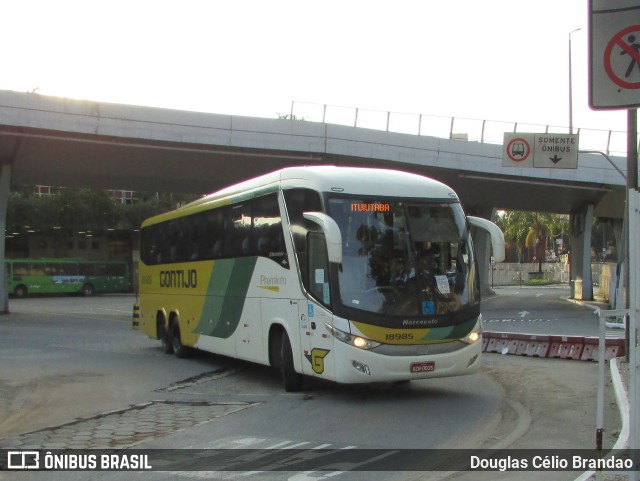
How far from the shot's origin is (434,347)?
424 inches

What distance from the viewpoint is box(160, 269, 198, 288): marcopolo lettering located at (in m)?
16.7

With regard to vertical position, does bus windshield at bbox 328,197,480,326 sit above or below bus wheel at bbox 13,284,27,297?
above

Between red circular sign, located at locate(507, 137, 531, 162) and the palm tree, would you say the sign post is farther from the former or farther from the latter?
the palm tree

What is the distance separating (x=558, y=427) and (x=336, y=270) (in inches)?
138

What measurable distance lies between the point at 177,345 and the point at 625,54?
47.7 ft

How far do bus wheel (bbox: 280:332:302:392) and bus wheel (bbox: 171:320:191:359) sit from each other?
6.15 metres

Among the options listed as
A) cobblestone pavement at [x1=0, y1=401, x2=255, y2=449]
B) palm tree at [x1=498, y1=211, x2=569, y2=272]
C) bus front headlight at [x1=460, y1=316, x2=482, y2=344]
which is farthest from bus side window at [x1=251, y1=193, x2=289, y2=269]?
palm tree at [x1=498, y1=211, x2=569, y2=272]

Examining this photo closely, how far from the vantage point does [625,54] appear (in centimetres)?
510

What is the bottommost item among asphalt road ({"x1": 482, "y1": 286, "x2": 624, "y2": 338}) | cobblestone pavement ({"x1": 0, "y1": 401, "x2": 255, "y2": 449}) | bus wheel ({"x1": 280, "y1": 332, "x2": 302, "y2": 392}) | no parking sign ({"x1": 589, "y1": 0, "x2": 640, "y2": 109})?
asphalt road ({"x1": 482, "y1": 286, "x2": 624, "y2": 338})

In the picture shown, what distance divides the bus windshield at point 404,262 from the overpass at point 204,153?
1487 cm

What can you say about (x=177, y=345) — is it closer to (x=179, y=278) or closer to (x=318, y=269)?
(x=179, y=278)

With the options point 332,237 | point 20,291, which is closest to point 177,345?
point 332,237

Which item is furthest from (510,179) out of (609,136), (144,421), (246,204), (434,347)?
(144,421)

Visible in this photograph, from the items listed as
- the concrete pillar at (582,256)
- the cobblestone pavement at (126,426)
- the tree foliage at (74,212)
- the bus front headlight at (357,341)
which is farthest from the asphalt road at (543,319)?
the tree foliage at (74,212)
